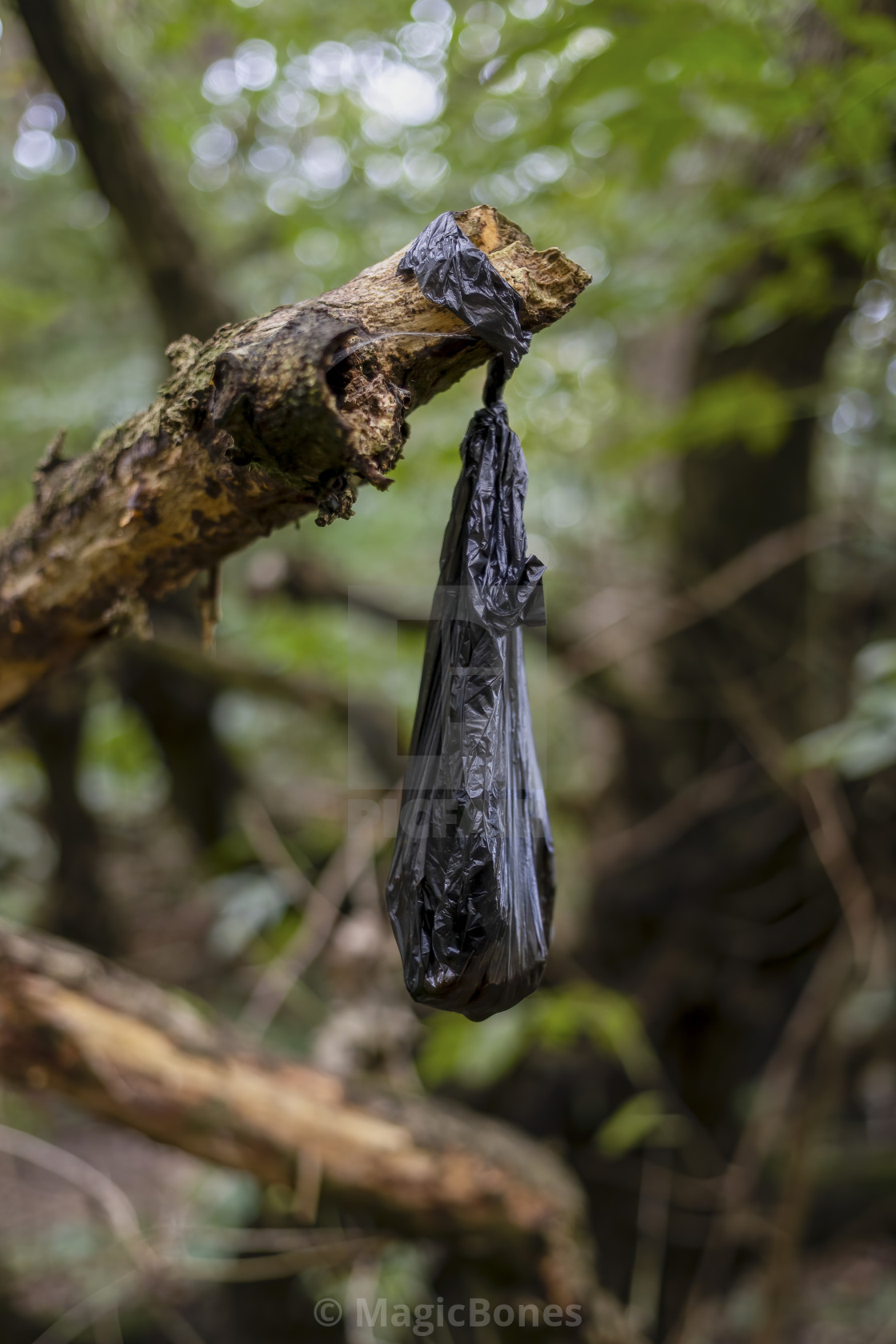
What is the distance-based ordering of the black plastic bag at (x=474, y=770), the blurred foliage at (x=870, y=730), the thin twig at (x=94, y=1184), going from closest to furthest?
the black plastic bag at (x=474, y=770) < the blurred foliage at (x=870, y=730) < the thin twig at (x=94, y=1184)

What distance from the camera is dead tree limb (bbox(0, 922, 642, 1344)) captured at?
6.12ft

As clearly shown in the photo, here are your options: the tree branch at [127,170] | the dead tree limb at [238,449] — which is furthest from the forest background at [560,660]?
the dead tree limb at [238,449]

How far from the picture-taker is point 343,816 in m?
3.56

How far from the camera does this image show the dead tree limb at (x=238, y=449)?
2.53ft

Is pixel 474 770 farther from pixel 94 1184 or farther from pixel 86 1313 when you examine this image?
pixel 86 1313

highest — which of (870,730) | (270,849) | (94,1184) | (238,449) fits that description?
(270,849)

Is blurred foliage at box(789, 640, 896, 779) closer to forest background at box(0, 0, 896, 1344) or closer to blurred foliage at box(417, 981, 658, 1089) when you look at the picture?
forest background at box(0, 0, 896, 1344)

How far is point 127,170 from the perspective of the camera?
102 inches

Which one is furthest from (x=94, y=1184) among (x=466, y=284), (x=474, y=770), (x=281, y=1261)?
(x=466, y=284)

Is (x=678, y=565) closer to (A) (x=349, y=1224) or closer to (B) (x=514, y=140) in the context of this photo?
(B) (x=514, y=140)

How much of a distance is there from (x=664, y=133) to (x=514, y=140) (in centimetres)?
33

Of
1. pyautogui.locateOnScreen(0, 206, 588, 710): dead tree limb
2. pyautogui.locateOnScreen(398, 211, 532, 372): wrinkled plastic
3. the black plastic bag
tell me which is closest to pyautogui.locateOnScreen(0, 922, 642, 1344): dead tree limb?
pyautogui.locateOnScreen(0, 206, 588, 710): dead tree limb

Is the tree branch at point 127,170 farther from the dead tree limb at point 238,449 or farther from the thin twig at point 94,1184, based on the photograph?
the thin twig at point 94,1184

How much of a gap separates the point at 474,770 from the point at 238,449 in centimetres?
42
